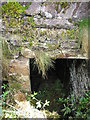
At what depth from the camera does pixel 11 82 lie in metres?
2.72

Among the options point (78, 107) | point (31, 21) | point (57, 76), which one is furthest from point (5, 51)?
point (57, 76)

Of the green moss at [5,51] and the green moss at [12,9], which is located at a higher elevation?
the green moss at [12,9]

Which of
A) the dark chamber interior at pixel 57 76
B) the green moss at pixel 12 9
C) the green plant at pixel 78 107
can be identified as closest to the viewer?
the green moss at pixel 12 9

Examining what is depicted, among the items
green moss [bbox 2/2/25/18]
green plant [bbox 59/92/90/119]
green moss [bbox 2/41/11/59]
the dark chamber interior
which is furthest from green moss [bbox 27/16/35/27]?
green plant [bbox 59/92/90/119]

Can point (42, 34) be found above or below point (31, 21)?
below

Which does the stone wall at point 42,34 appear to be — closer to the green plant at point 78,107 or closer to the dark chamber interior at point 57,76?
the green plant at point 78,107

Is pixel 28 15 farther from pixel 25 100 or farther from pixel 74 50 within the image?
pixel 25 100

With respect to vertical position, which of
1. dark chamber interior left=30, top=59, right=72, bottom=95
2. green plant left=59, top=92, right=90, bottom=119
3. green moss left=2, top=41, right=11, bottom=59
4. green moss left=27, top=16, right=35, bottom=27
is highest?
green moss left=27, top=16, right=35, bottom=27

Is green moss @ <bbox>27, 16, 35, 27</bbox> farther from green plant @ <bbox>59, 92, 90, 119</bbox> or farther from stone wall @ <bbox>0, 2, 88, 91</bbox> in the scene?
green plant @ <bbox>59, 92, 90, 119</bbox>

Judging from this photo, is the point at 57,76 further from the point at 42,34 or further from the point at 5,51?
the point at 5,51

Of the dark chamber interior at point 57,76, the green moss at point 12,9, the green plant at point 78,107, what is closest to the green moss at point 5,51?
the green moss at point 12,9

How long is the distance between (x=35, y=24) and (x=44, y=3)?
0.30 meters

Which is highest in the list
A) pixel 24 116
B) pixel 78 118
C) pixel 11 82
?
pixel 11 82

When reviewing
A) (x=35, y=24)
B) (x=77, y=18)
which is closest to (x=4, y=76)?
(x=35, y=24)
